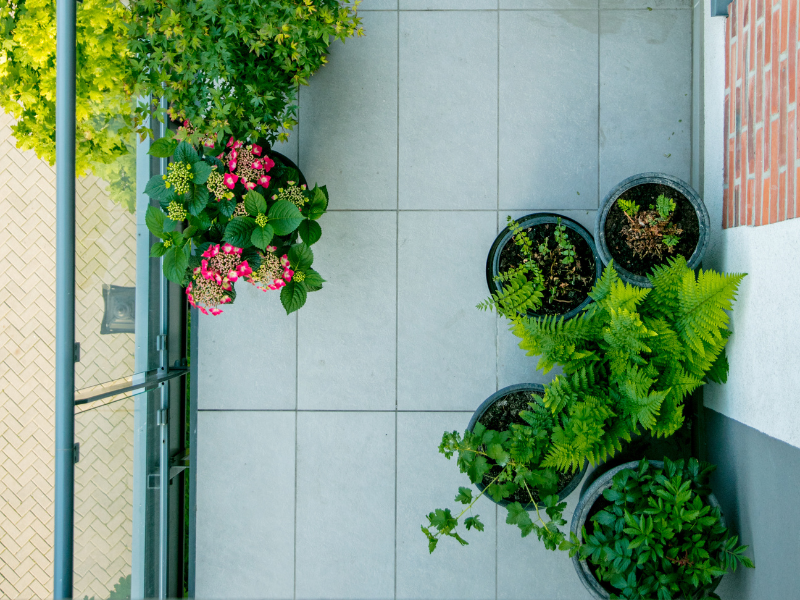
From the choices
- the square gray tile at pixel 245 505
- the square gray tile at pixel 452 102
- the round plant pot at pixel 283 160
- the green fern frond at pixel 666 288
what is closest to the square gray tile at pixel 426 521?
the square gray tile at pixel 245 505

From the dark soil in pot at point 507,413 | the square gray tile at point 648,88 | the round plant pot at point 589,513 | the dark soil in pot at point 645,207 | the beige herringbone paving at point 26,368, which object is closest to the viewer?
the round plant pot at point 589,513

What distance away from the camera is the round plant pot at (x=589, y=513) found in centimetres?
191

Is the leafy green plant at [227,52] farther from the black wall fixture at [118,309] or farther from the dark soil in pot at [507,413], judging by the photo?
the dark soil in pot at [507,413]

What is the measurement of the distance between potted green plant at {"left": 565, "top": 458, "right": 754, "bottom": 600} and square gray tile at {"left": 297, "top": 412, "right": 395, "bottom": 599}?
0.92m

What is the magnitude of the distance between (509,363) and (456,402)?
315 mm

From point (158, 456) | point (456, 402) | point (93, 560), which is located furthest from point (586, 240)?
point (93, 560)

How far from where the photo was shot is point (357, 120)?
242cm

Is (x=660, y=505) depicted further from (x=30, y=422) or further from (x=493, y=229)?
(x=30, y=422)

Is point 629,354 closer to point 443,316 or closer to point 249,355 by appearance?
point 443,316

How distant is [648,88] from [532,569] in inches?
92.1

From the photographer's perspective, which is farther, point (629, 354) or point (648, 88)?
point (648, 88)

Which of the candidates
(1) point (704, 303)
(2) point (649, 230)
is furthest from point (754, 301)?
(2) point (649, 230)

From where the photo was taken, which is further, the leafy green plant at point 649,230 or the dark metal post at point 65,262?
the leafy green plant at point 649,230

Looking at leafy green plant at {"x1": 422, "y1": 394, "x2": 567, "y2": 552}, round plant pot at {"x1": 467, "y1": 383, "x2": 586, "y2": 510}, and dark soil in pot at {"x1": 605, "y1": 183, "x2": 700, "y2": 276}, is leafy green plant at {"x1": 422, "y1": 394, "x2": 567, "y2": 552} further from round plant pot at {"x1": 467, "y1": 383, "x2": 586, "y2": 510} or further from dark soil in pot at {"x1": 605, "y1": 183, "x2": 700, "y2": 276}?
dark soil in pot at {"x1": 605, "y1": 183, "x2": 700, "y2": 276}
